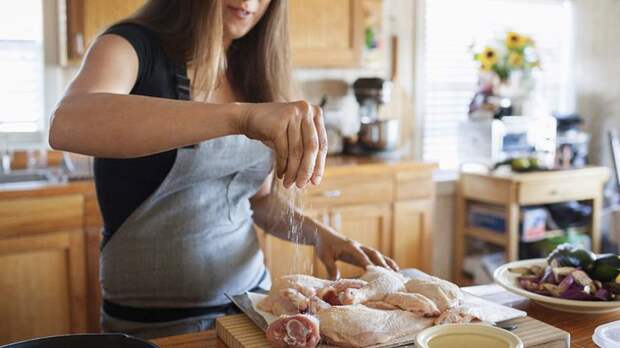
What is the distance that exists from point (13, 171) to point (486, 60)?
242cm

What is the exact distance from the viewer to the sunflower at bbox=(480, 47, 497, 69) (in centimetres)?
366

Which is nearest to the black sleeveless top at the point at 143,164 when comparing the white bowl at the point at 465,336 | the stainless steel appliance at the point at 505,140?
the white bowl at the point at 465,336

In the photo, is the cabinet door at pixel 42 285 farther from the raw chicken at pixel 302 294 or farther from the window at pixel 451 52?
the window at pixel 451 52

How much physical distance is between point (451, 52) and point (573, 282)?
110 inches

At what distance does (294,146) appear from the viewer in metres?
0.92

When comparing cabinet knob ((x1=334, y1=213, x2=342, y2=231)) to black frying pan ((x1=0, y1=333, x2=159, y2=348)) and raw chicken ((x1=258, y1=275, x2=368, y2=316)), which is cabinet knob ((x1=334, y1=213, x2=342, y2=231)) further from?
black frying pan ((x1=0, y1=333, x2=159, y2=348))

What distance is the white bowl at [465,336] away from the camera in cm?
87

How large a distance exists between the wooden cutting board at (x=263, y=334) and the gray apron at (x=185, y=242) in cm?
23

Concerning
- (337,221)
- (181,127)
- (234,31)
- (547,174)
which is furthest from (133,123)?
(547,174)

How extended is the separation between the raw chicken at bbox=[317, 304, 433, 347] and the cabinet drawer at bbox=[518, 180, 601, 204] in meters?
2.41

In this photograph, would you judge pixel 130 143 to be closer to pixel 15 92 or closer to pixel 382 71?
pixel 15 92

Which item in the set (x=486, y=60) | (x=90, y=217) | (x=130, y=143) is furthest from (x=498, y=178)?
(x=130, y=143)

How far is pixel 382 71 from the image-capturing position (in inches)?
143

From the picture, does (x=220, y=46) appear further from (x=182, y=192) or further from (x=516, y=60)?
A: (x=516, y=60)
